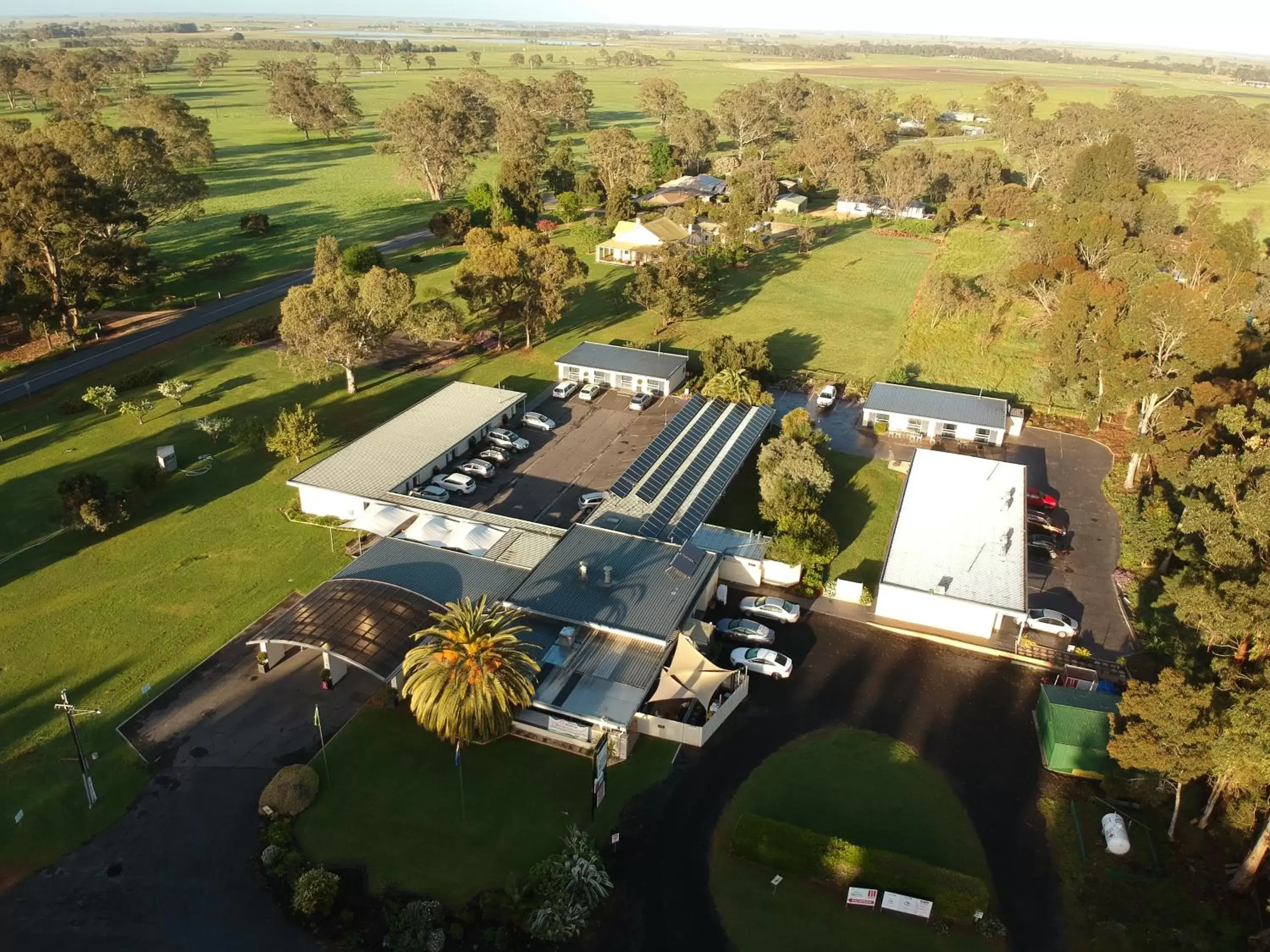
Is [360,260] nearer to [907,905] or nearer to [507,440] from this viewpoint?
[507,440]

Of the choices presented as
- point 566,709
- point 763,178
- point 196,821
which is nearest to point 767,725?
point 566,709

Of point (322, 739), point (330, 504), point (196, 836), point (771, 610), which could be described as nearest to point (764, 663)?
point (771, 610)

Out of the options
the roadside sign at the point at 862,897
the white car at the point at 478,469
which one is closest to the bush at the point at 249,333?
the white car at the point at 478,469

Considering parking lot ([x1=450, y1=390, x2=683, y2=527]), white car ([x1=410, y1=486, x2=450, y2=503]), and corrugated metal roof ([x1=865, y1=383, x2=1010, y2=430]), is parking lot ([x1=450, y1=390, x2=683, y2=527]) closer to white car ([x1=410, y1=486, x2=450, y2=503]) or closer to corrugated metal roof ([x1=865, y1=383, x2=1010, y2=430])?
white car ([x1=410, y1=486, x2=450, y2=503])

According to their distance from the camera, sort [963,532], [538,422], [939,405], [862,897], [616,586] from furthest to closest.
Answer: [939,405] < [538,422] < [963,532] < [616,586] < [862,897]

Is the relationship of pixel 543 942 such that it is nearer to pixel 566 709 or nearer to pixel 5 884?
pixel 566 709

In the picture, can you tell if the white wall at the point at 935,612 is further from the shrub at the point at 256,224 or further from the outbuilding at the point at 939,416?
the shrub at the point at 256,224
